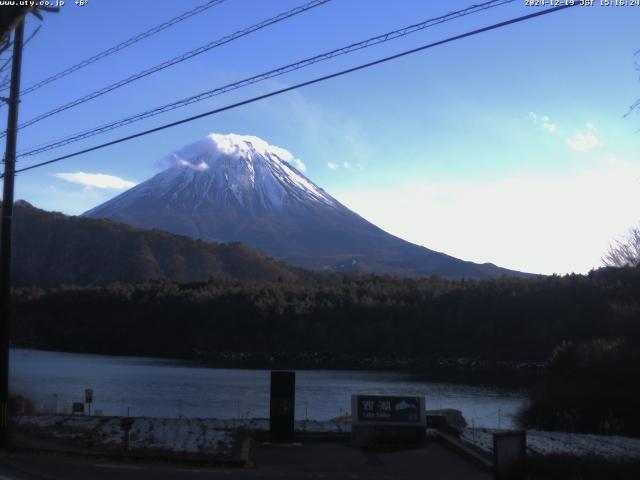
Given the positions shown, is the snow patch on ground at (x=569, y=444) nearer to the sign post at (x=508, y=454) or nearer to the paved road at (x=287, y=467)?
the paved road at (x=287, y=467)

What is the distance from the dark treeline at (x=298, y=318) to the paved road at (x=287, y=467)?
73.2m

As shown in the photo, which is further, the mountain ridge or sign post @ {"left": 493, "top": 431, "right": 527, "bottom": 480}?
the mountain ridge

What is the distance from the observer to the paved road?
13.3 m

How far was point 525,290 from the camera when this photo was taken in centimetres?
9938

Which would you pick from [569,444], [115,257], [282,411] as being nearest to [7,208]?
[282,411]

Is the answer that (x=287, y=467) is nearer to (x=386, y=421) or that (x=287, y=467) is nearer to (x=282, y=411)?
(x=282, y=411)

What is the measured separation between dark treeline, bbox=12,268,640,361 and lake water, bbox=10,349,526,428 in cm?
3517

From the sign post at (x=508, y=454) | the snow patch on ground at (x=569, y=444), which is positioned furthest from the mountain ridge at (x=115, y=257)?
the sign post at (x=508, y=454)

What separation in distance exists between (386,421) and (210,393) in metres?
24.9

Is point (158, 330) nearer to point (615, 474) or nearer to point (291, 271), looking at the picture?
point (291, 271)

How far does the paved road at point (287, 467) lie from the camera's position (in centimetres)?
1327

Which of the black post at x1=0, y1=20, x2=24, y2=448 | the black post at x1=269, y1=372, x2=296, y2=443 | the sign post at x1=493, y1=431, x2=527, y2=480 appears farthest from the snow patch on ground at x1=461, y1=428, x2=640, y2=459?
the black post at x1=0, y1=20, x2=24, y2=448

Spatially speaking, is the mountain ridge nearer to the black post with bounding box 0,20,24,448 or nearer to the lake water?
the lake water

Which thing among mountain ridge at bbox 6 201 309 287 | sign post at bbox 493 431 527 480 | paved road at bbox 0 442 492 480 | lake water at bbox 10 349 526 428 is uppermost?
mountain ridge at bbox 6 201 309 287
